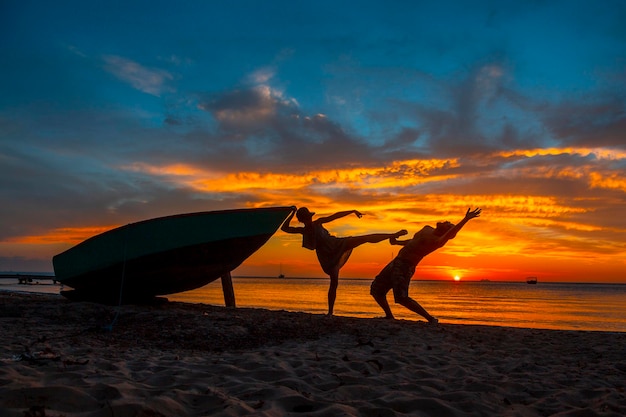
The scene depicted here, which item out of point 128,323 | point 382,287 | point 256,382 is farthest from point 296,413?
point 382,287

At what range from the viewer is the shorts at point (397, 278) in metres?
8.57

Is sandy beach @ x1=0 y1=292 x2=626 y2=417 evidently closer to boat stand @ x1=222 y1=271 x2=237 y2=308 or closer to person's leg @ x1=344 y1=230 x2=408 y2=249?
person's leg @ x1=344 y1=230 x2=408 y2=249

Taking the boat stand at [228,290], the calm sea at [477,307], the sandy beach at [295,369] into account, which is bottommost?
the calm sea at [477,307]

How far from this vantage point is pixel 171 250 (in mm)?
9164

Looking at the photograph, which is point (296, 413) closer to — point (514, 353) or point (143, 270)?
point (514, 353)

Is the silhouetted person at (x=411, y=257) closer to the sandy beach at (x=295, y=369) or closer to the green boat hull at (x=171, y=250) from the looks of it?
the sandy beach at (x=295, y=369)

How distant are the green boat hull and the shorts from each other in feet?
7.62

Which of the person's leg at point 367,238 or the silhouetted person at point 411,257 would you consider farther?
the person's leg at point 367,238

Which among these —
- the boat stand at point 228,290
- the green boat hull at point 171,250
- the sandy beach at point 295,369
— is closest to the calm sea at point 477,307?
the boat stand at point 228,290

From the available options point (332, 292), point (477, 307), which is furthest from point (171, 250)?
point (477, 307)

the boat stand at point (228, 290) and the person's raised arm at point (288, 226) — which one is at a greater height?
the person's raised arm at point (288, 226)

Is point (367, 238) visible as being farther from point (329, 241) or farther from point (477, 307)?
point (477, 307)

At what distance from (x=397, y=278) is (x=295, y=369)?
460 cm

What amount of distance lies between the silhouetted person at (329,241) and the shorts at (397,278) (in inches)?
22.5
